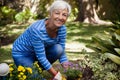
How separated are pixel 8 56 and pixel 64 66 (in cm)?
378

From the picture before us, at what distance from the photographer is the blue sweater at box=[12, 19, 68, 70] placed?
14.5 feet

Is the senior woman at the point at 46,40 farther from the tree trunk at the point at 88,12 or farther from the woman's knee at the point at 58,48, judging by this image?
the tree trunk at the point at 88,12

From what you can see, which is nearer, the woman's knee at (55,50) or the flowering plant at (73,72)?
the flowering plant at (73,72)

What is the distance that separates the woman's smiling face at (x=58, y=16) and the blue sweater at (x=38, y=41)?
0.18m

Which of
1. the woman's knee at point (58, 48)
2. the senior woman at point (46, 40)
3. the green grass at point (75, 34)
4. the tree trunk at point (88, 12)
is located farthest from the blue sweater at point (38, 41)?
the tree trunk at point (88, 12)

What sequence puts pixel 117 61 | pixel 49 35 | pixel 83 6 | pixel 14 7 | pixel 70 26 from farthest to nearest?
pixel 14 7 → pixel 83 6 → pixel 70 26 → pixel 49 35 → pixel 117 61

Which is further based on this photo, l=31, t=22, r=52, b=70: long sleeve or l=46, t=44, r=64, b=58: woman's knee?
l=46, t=44, r=64, b=58: woman's knee

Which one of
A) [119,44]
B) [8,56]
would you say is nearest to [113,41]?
[119,44]

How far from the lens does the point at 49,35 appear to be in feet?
14.9

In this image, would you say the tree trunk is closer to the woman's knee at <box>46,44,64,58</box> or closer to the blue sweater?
the woman's knee at <box>46,44,64,58</box>

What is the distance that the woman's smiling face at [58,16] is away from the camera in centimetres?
430

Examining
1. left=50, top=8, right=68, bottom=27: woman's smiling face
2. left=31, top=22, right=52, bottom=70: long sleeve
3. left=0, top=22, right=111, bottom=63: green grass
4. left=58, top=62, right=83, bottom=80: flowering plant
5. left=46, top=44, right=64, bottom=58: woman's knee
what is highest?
left=50, top=8, right=68, bottom=27: woman's smiling face

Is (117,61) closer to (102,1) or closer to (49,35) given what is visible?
(49,35)

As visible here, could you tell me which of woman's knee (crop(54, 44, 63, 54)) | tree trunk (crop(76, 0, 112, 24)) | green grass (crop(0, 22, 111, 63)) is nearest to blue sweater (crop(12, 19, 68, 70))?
woman's knee (crop(54, 44, 63, 54))
